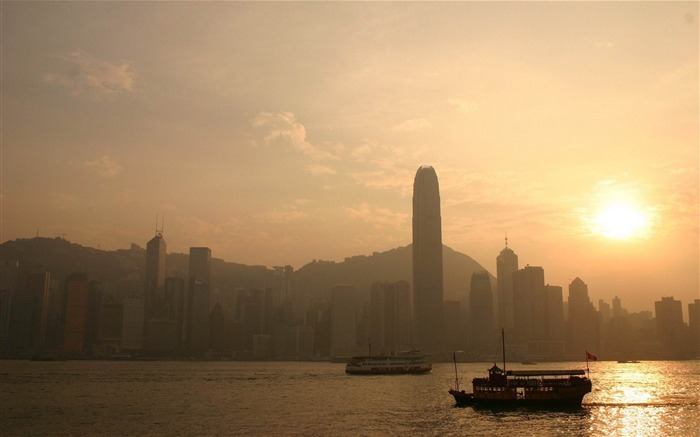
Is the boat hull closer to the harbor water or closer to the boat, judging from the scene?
the boat

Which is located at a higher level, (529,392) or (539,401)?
(529,392)

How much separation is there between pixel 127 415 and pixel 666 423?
83.2 meters

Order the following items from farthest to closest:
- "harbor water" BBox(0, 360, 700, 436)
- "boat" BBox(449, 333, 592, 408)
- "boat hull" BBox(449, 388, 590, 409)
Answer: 1. "boat" BBox(449, 333, 592, 408)
2. "boat hull" BBox(449, 388, 590, 409)
3. "harbor water" BBox(0, 360, 700, 436)

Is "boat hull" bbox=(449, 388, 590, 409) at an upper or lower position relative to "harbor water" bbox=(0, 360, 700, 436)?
upper

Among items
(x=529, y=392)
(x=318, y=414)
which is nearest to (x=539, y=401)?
(x=529, y=392)

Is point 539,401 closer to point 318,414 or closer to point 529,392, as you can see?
point 529,392

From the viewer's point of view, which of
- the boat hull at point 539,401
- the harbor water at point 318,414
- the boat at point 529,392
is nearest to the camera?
the harbor water at point 318,414

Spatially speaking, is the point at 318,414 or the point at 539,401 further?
the point at 539,401

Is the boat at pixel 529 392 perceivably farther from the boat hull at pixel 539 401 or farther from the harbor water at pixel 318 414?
the harbor water at pixel 318 414

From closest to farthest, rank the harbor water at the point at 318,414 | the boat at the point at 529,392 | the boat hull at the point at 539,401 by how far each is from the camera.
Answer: the harbor water at the point at 318,414
the boat hull at the point at 539,401
the boat at the point at 529,392

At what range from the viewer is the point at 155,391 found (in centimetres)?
15238

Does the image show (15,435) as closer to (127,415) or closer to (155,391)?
(127,415)

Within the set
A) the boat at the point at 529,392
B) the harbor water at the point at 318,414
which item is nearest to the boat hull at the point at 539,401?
the boat at the point at 529,392

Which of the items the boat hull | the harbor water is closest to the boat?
the boat hull
